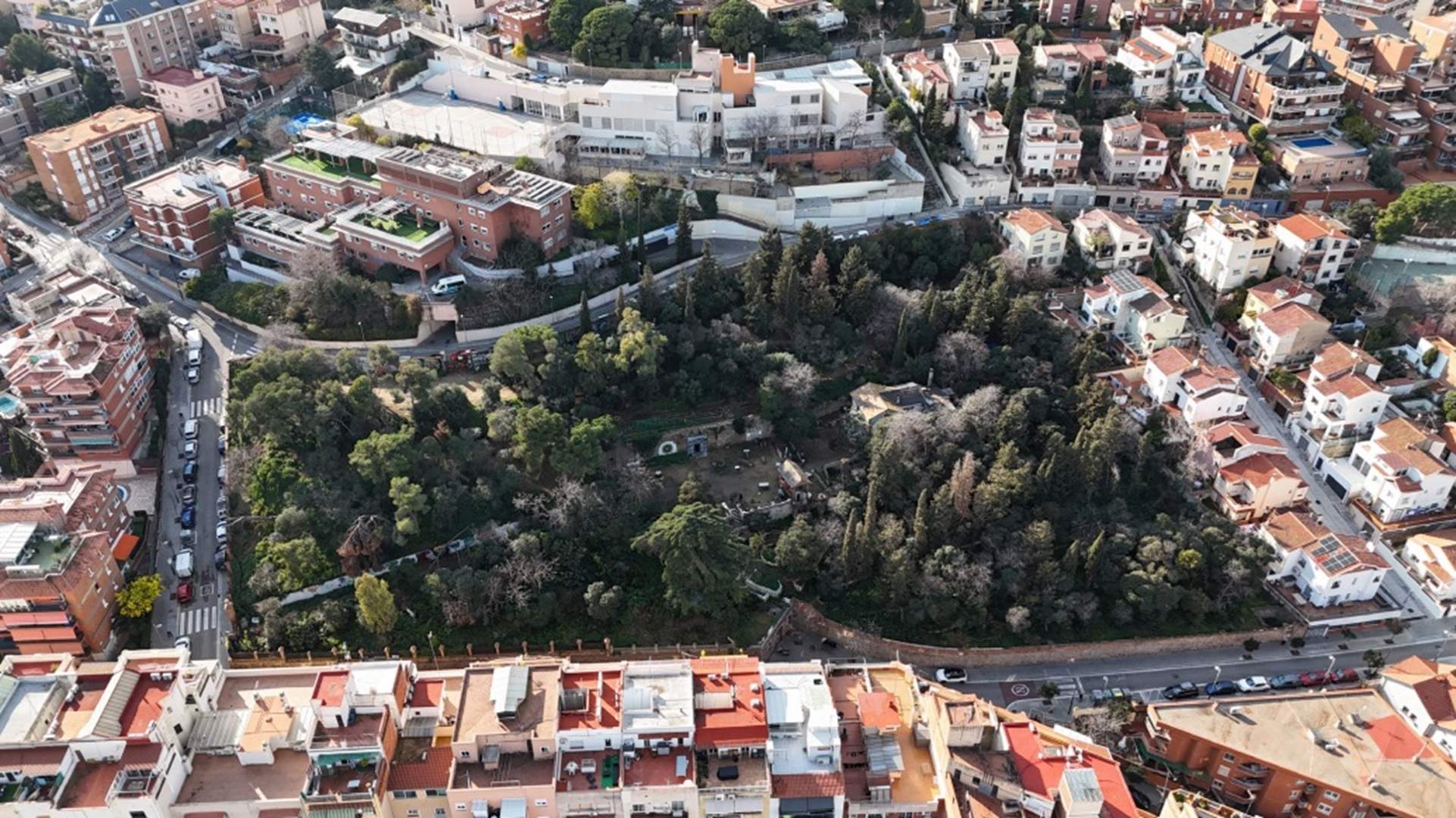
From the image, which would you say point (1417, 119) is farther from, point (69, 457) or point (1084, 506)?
point (69, 457)

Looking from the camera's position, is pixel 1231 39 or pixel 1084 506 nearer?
pixel 1084 506

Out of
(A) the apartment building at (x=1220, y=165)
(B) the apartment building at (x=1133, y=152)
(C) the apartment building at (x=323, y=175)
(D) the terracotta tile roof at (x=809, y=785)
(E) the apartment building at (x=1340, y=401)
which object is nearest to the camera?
(D) the terracotta tile roof at (x=809, y=785)

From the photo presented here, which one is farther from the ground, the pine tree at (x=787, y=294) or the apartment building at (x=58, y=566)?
the pine tree at (x=787, y=294)

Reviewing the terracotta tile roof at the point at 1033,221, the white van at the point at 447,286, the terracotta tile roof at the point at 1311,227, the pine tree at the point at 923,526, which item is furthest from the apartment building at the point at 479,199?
the terracotta tile roof at the point at 1311,227

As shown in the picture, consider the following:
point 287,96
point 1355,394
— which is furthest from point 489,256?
point 1355,394

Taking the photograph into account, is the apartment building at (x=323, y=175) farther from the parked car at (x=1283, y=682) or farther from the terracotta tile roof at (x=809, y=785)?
the parked car at (x=1283, y=682)

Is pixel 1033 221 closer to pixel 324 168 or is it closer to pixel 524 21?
pixel 524 21

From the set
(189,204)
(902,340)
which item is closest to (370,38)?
(189,204)
